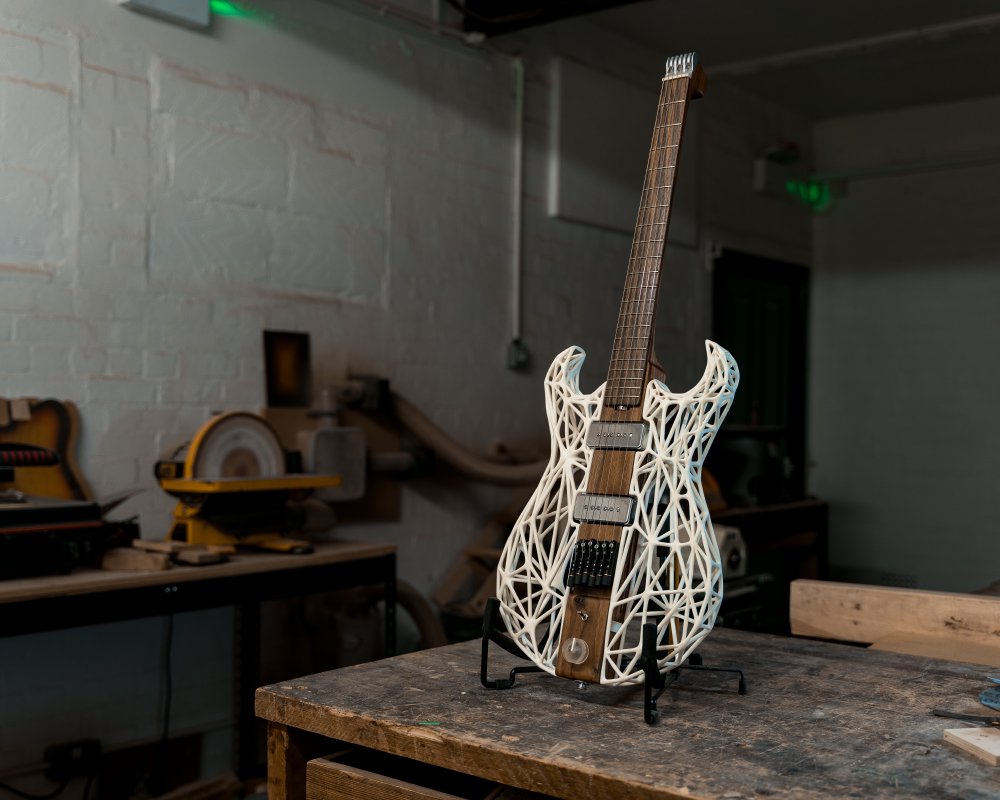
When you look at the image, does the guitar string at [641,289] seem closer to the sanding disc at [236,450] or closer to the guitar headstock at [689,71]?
the guitar headstock at [689,71]

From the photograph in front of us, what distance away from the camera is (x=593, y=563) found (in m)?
1.47

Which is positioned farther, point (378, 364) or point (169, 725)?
point (378, 364)

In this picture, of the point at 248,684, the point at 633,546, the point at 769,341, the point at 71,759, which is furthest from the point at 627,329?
the point at 769,341

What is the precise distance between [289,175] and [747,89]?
347cm

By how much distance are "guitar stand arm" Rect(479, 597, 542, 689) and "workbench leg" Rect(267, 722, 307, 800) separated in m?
0.27

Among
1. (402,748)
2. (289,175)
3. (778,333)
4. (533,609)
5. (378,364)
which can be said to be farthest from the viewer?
(778,333)

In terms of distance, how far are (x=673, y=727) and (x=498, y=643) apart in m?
0.30

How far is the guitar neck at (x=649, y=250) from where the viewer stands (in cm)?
157

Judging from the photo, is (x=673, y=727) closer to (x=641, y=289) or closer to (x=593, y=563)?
(x=593, y=563)

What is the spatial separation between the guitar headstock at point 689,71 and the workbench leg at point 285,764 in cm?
112

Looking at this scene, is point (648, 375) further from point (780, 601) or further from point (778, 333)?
point (778, 333)

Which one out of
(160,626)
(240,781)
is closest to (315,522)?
(160,626)

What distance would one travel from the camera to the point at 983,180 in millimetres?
6266

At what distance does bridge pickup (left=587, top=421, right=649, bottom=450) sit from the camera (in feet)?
4.99
